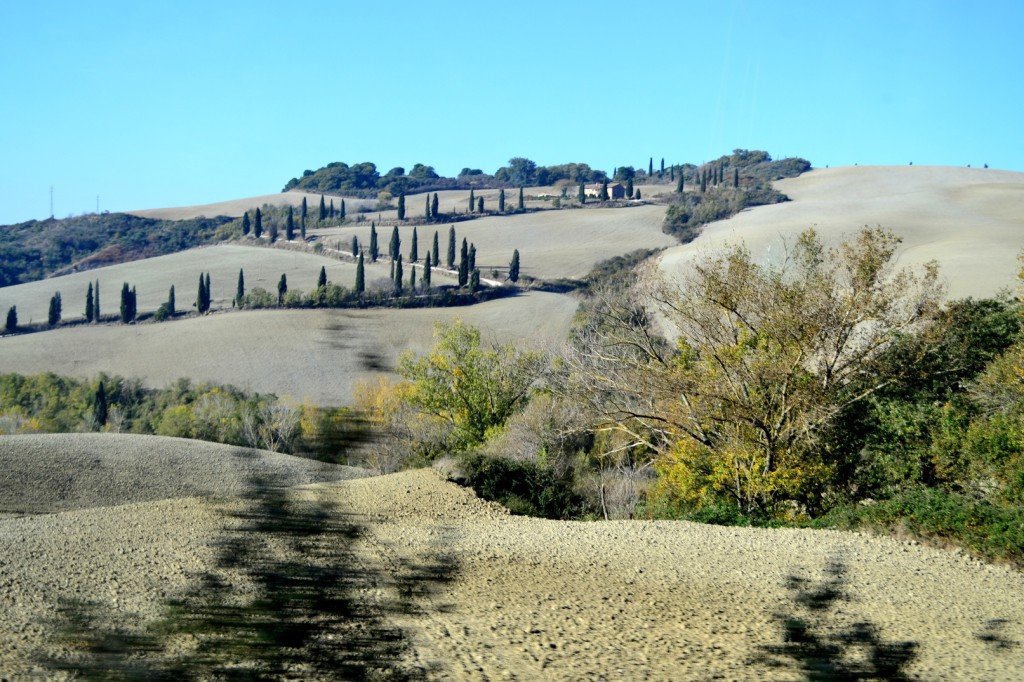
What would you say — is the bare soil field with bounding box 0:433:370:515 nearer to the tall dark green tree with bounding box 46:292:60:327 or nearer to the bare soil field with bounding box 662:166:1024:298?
the bare soil field with bounding box 662:166:1024:298

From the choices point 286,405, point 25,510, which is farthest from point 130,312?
point 25,510

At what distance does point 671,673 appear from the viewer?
681cm

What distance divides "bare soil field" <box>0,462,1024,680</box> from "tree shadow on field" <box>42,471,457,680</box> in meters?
0.02

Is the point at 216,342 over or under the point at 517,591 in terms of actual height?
under

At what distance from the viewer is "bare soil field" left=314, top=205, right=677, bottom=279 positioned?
7969 cm

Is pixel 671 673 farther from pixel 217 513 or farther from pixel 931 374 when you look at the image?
pixel 931 374

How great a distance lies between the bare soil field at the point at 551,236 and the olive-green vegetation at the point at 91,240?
64.3ft

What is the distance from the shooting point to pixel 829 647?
294 inches

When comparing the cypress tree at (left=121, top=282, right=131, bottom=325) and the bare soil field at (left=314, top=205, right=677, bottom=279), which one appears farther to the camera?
the bare soil field at (left=314, top=205, right=677, bottom=279)

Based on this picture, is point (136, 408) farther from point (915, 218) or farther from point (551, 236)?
point (915, 218)

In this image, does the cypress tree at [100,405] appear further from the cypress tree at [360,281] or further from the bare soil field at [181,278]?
the bare soil field at [181,278]

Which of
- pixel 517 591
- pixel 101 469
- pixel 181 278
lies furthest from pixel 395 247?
pixel 517 591

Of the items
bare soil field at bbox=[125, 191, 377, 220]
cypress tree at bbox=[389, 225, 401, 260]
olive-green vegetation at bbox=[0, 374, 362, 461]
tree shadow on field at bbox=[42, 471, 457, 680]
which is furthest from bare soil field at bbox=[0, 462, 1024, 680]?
bare soil field at bbox=[125, 191, 377, 220]

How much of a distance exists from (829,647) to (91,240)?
377 ft
